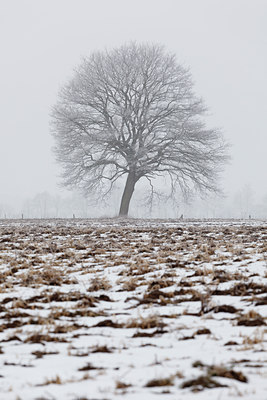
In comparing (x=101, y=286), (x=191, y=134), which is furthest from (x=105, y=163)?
(x=101, y=286)

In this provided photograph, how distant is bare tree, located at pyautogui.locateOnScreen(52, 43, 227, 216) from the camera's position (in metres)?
25.3

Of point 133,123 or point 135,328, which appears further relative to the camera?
point 133,123

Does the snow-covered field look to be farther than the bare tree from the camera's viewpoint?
No

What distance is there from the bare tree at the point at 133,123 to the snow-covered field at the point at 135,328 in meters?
18.8

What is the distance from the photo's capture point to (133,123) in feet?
86.0

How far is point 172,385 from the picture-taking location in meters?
2.38

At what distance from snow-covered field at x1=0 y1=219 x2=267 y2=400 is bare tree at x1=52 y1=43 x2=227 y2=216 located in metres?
18.8

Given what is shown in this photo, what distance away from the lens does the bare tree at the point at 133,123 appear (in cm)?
2528

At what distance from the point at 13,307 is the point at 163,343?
1.95 meters

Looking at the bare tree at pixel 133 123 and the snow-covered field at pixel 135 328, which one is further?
the bare tree at pixel 133 123

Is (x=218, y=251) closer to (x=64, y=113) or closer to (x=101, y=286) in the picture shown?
(x=101, y=286)

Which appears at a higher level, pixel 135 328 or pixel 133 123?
pixel 133 123

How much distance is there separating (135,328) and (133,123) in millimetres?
23459

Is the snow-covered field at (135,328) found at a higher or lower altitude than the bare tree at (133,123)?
lower
